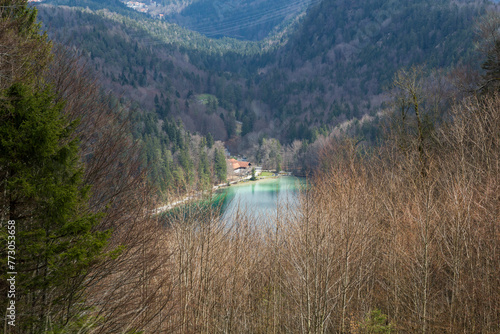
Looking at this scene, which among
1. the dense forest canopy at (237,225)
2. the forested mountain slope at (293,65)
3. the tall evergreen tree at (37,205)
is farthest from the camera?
the forested mountain slope at (293,65)

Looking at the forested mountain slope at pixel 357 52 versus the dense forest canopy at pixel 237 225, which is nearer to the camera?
the dense forest canopy at pixel 237 225

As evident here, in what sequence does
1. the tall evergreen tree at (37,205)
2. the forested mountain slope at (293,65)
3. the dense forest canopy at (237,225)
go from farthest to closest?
the forested mountain slope at (293,65)
the dense forest canopy at (237,225)
the tall evergreen tree at (37,205)

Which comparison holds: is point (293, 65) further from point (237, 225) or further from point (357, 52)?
point (237, 225)

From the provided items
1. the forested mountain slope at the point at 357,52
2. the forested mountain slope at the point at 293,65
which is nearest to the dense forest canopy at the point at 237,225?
the forested mountain slope at the point at 293,65

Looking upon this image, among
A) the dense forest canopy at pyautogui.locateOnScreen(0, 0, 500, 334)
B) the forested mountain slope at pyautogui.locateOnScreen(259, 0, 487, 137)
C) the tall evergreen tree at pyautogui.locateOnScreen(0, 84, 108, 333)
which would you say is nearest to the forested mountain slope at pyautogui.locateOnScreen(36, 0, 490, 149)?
the forested mountain slope at pyautogui.locateOnScreen(259, 0, 487, 137)

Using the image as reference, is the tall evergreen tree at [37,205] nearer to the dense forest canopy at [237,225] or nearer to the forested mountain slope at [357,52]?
the dense forest canopy at [237,225]

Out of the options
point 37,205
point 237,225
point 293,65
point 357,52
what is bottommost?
point 237,225

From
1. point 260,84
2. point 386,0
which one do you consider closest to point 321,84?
point 260,84

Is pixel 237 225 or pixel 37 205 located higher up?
pixel 37 205

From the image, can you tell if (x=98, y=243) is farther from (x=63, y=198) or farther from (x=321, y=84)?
(x=321, y=84)

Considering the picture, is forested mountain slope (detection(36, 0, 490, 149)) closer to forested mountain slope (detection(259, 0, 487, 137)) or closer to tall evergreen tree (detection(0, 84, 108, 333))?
forested mountain slope (detection(259, 0, 487, 137))

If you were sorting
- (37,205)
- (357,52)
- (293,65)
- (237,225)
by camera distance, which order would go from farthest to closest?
(293,65) → (357,52) → (237,225) → (37,205)

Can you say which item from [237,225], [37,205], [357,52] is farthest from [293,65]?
[37,205]

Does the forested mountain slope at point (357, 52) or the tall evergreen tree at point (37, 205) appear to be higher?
the forested mountain slope at point (357, 52)
